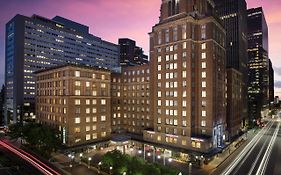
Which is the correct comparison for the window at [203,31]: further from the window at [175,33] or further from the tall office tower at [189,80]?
the window at [175,33]

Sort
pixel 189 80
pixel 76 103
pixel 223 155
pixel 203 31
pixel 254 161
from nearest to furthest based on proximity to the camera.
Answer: pixel 254 161, pixel 223 155, pixel 189 80, pixel 76 103, pixel 203 31

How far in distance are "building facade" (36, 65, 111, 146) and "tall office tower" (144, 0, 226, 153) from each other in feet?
65.9

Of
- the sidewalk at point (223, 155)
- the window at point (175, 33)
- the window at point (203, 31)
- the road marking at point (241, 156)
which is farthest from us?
the window at point (175, 33)

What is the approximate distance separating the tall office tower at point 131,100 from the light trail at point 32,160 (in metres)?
41.4

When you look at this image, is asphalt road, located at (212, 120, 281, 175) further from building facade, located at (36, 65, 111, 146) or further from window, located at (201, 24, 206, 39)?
building facade, located at (36, 65, 111, 146)

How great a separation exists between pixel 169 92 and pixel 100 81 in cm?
2763

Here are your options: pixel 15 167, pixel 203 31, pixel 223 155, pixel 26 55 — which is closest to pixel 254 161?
pixel 223 155

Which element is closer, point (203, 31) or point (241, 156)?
point (241, 156)

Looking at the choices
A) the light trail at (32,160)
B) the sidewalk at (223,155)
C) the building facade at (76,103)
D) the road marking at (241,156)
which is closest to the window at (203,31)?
the building facade at (76,103)

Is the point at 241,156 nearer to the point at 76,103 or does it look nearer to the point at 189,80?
the point at 189,80

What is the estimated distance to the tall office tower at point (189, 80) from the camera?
68.7 metres

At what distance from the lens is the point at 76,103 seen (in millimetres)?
70312

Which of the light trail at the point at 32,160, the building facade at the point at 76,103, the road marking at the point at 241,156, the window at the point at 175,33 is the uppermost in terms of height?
the window at the point at 175,33

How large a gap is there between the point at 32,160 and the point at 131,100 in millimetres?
51841
